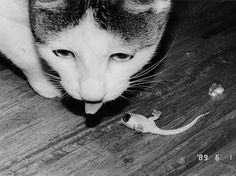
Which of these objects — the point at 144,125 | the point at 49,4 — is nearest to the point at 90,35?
the point at 49,4

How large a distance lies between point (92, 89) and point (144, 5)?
0.28 m

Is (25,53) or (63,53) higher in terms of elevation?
(63,53)

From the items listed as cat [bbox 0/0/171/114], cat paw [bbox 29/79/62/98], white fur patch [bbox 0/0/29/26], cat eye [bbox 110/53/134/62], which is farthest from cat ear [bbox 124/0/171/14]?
cat paw [bbox 29/79/62/98]

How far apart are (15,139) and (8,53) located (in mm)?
317

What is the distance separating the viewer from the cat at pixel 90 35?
120 cm

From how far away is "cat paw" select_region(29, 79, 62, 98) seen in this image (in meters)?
1.62

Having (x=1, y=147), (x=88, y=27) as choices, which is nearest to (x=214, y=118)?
(x=88, y=27)

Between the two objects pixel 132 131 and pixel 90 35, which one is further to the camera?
pixel 132 131

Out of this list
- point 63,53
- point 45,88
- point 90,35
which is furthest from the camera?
point 45,88

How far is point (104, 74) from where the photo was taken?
129 centimetres

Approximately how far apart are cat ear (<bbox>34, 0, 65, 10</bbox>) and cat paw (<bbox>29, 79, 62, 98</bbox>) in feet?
1.42

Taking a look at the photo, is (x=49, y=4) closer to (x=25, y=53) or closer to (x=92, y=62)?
(x=92, y=62)

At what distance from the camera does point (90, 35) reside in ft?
3.92

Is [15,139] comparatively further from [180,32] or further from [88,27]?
[180,32]
